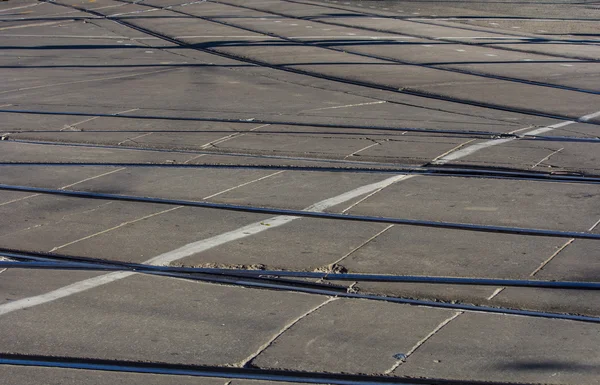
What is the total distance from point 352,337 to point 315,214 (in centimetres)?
282

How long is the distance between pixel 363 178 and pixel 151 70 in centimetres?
931

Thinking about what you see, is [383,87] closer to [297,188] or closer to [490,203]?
[297,188]

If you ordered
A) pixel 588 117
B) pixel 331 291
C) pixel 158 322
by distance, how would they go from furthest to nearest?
pixel 588 117, pixel 331 291, pixel 158 322

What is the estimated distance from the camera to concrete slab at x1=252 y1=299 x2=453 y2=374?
17.9 feet

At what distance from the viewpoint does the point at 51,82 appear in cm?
1681

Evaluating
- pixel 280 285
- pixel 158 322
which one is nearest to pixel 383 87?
pixel 280 285

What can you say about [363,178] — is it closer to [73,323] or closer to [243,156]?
[243,156]

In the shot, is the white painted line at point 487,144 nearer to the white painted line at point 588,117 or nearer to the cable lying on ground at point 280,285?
the white painted line at point 588,117

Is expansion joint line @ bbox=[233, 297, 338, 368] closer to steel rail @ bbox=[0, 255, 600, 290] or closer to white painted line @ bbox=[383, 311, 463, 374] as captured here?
steel rail @ bbox=[0, 255, 600, 290]

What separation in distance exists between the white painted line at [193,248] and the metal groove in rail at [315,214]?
224mm

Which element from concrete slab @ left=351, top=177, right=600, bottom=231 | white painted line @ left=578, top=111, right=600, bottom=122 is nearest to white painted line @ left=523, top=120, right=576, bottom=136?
white painted line @ left=578, top=111, right=600, bottom=122

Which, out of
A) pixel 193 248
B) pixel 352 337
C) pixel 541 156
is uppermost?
pixel 541 156

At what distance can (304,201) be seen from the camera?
898 cm

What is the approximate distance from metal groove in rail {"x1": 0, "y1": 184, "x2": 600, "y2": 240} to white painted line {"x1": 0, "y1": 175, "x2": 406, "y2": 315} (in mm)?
224
